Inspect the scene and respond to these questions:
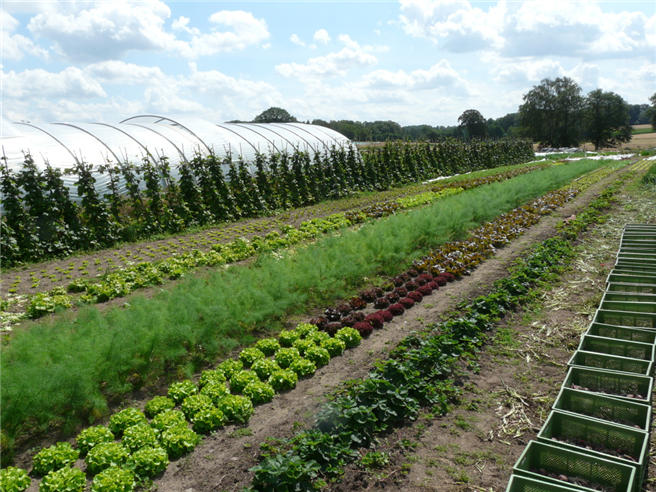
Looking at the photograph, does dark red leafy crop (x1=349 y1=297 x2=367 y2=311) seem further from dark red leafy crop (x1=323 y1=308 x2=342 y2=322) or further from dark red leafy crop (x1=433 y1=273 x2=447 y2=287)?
dark red leafy crop (x1=433 y1=273 x2=447 y2=287)

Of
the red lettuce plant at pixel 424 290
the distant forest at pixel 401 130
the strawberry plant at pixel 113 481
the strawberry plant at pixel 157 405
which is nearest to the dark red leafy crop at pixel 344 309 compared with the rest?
the red lettuce plant at pixel 424 290

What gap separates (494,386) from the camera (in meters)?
5.57

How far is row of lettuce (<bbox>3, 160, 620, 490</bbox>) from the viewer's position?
13.8 feet

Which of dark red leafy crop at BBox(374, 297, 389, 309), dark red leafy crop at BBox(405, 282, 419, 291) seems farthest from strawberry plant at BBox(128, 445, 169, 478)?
dark red leafy crop at BBox(405, 282, 419, 291)

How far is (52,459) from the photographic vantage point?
4242 mm

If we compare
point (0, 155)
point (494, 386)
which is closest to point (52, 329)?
point (494, 386)

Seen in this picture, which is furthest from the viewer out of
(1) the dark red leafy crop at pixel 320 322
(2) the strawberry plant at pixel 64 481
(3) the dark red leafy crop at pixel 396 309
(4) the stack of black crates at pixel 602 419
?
(3) the dark red leafy crop at pixel 396 309

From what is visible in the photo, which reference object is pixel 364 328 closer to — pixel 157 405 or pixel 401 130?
pixel 157 405

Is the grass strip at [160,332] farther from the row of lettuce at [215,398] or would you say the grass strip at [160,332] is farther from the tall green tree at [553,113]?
the tall green tree at [553,113]

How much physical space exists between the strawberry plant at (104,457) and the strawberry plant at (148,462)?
0.15 meters

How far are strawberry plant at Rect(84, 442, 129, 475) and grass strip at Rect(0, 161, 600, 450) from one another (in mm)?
775

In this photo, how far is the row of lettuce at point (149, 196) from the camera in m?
12.5

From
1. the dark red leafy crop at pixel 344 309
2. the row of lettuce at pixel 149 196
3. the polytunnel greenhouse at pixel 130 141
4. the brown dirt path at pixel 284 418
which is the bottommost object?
the brown dirt path at pixel 284 418

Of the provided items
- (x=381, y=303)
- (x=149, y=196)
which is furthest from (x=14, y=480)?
(x=149, y=196)
